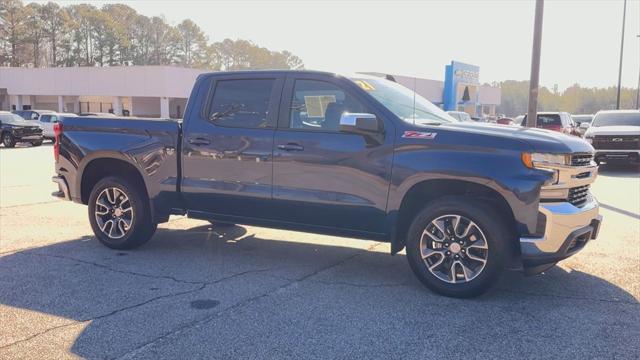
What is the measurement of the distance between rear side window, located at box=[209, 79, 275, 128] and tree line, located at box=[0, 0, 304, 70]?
91.2 meters

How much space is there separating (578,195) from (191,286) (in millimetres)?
3577

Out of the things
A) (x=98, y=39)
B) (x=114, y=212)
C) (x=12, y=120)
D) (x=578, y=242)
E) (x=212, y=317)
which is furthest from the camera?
(x=98, y=39)

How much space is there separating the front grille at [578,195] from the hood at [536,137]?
0.33 m

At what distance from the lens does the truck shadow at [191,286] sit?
4.46 metres

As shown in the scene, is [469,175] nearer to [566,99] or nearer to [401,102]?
[401,102]

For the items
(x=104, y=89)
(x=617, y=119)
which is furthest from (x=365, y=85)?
(x=104, y=89)

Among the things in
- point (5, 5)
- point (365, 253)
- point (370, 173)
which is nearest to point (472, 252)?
point (370, 173)

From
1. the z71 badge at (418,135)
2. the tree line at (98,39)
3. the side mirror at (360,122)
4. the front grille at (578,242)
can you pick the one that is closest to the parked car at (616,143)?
the front grille at (578,242)

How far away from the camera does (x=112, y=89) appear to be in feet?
179

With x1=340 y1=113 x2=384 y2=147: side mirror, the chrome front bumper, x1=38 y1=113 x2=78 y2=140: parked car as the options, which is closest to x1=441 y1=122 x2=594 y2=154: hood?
the chrome front bumper

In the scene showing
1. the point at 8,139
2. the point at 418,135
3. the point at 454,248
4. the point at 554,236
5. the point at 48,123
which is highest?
the point at 418,135

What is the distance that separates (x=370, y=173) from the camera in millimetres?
5359

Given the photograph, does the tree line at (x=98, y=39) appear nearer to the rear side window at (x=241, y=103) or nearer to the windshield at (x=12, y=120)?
the windshield at (x=12, y=120)

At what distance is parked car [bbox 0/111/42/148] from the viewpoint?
→ 26047 mm
